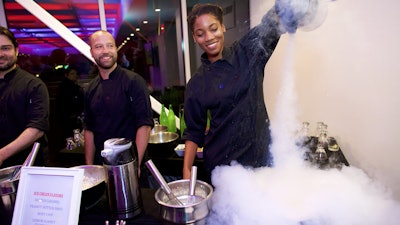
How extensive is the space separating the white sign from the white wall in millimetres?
1066

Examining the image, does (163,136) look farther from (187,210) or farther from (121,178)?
(187,210)

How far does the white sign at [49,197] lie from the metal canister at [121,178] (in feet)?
0.43

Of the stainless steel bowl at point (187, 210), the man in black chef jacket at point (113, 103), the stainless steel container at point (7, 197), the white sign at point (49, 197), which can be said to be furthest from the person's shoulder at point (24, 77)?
the stainless steel bowl at point (187, 210)

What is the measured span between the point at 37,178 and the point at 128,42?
8.32 ft

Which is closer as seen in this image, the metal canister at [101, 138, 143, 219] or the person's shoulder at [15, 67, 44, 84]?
the metal canister at [101, 138, 143, 219]

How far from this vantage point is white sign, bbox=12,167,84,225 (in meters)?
0.92

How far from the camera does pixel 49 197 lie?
955mm

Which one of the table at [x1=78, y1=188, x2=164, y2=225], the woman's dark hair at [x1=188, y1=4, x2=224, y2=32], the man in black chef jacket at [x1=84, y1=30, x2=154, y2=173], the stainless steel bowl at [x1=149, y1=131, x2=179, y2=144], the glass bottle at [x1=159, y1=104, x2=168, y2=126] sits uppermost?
the woman's dark hair at [x1=188, y1=4, x2=224, y2=32]

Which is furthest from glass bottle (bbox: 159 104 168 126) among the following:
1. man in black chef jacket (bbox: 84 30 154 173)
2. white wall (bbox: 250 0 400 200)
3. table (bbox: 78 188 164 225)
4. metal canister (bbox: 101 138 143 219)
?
metal canister (bbox: 101 138 143 219)

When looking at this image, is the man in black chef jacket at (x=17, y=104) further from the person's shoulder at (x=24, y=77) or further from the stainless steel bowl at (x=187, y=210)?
the stainless steel bowl at (x=187, y=210)

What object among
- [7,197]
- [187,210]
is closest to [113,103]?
[7,197]

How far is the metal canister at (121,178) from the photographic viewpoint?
3.48 ft

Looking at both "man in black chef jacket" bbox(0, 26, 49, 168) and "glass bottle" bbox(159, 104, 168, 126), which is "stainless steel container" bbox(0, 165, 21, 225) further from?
"glass bottle" bbox(159, 104, 168, 126)

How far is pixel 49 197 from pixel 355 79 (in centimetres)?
181
